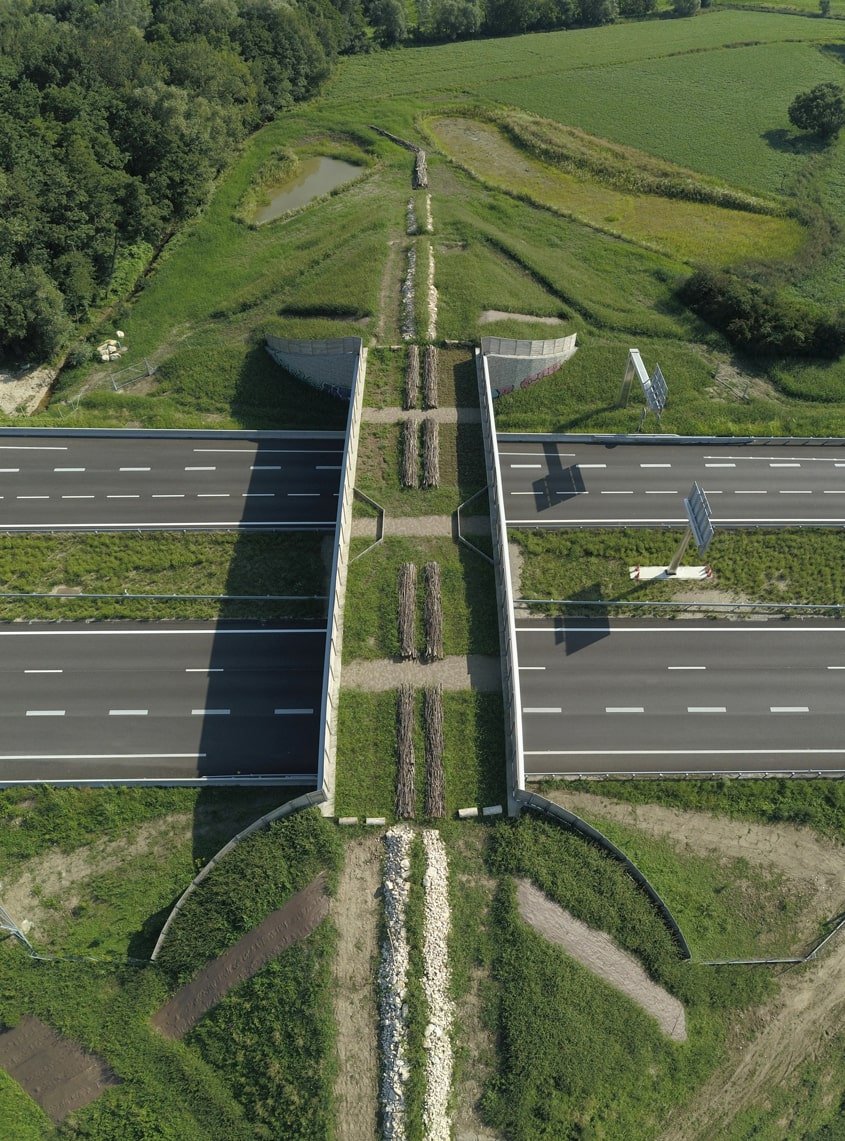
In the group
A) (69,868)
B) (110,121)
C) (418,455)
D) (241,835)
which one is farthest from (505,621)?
(110,121)

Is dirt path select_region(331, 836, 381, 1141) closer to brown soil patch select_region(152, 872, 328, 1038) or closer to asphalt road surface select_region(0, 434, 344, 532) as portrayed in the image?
brown soil patch select_region(152, 872, 328, 1038)

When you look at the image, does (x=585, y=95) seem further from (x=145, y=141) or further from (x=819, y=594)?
(x=819, y=594)

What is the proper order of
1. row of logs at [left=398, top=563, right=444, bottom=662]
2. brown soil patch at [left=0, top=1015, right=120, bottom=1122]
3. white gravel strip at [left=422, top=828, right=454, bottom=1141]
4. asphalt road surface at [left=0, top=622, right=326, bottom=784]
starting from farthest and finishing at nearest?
row of logs at [left=398, top=563, right=444, bottom=662]
asphalt road surface at [left=0, top=622, right=326, bottom=784]
brown soil patch at [left=0, top=1015, right=120, bottom=1122]
white gravel strip at [left=422, top=828, right=454, bottom=1141]

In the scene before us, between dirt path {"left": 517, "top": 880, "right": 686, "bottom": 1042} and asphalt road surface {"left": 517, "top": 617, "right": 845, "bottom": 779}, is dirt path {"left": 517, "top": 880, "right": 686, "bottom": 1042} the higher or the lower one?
the lower one

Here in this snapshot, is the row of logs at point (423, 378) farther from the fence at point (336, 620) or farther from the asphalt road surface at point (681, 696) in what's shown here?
the asphalt road surface at point (681, 696)

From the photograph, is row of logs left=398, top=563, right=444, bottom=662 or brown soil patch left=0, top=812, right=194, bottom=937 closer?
brown soil patch left=0, top=812, right=194, bottom=937

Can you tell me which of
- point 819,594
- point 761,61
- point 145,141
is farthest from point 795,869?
point 761,61

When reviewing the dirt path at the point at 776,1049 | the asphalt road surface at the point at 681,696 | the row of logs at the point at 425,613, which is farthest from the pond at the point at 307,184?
the dirt path at the point at 776,1049

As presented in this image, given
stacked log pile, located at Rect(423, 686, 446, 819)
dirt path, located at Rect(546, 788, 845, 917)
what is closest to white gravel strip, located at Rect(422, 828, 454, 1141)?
stacked log pile, located at Rect(423, 686, 446, 819)
